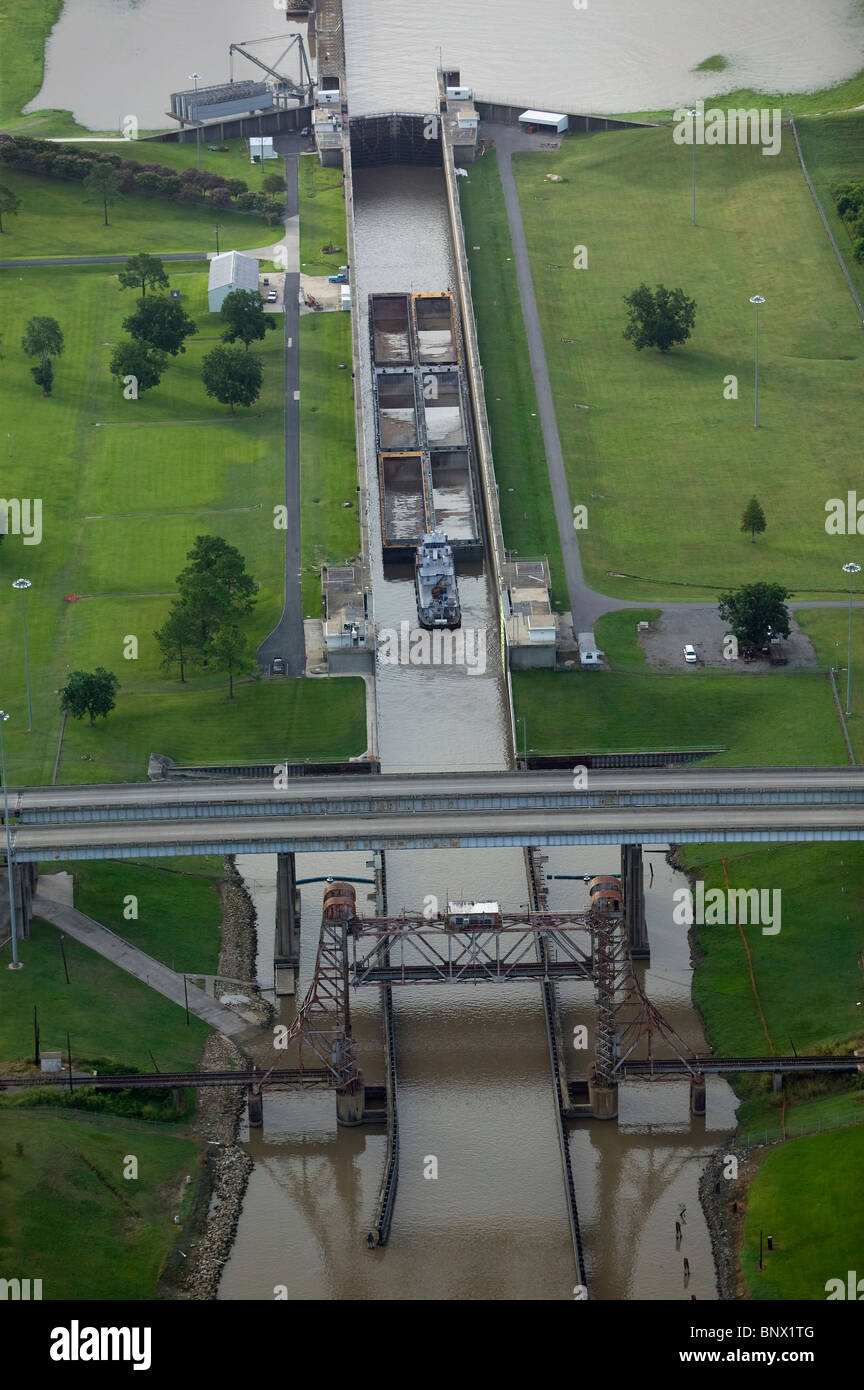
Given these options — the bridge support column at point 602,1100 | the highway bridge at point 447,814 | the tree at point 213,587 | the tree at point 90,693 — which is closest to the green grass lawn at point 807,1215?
the bridge support column at point 602,1100

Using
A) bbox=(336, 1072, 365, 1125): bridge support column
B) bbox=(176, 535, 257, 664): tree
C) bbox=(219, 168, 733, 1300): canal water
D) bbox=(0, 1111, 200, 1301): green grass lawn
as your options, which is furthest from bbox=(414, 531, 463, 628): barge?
bbox=(0, 1111, 200, 1301): green grass lawn

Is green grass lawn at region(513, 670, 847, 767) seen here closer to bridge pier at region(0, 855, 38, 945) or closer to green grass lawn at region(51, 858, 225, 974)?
green grass lawn at region(51, 858, 225, 974)

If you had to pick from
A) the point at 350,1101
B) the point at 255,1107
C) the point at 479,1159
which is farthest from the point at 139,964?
the point at 479,1159

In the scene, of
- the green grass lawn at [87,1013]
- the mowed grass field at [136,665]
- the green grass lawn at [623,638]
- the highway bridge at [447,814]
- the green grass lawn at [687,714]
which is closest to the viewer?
the green grass lawn at [87,1013]

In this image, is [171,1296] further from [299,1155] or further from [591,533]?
[591,533]

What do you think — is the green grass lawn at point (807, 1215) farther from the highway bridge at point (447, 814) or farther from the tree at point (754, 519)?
the tree at point (754, 519)
